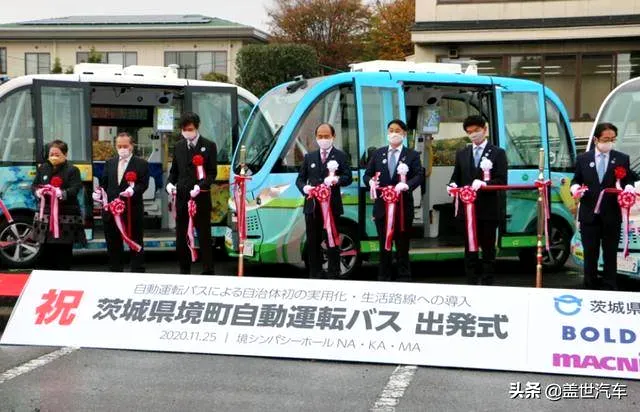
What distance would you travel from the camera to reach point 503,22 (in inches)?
961

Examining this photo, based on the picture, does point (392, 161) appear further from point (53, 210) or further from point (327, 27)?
point (327, 27)

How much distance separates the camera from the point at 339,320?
6180 millimetres

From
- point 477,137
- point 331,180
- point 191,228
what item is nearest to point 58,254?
point 191,228

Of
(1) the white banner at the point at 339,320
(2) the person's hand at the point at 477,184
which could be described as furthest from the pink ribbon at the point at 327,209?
(1) the white banner at the point at 339,320

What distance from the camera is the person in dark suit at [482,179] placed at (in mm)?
8711

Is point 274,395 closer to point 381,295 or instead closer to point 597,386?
point 381,295

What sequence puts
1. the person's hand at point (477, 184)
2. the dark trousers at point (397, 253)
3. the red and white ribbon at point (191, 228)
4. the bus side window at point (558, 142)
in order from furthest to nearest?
the bus side window at point (558, 142) → the red and white ribbon at point (191, 228) → the dark trousers at point (397, 253) → the person's hand at point (477, 184)

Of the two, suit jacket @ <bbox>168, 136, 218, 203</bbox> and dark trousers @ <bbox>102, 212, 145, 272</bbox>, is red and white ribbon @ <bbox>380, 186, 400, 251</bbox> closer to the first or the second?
suit jacket @ <bbox>168, 136, 218, 203</bbox>

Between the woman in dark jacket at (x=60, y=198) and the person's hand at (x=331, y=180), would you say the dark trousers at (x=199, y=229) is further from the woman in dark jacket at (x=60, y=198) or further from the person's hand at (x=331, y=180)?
the person's hand at (x=331, y=180)

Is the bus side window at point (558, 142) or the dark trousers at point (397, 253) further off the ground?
the bus side window at point (558, 142)

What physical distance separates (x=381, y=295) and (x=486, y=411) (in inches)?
52.6

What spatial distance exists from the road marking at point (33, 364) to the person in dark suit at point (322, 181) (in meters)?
3.11

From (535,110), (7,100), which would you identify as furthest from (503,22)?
(7,100)

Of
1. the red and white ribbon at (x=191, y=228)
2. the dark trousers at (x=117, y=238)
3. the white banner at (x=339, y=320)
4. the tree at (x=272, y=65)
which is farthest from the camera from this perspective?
the tree at (x=272, y=65)
